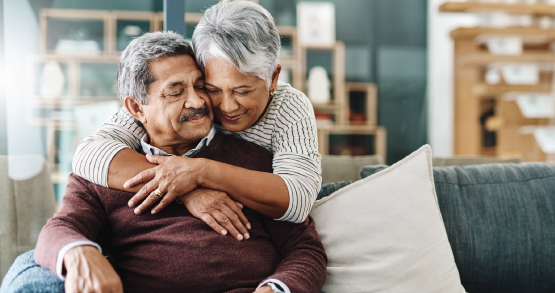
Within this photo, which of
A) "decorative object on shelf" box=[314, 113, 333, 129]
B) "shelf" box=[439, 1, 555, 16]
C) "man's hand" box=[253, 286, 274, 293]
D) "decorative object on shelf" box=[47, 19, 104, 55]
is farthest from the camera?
"decorative object on shelf" box=[314, 113, 333, 129]

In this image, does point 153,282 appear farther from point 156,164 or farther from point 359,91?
point 359,91

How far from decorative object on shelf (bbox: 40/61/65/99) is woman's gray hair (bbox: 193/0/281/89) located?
1.59 meters

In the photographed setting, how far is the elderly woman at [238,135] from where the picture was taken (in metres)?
1.09

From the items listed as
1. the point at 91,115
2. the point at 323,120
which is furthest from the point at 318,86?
the point at 91,115

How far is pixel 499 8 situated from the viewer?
4.46 m

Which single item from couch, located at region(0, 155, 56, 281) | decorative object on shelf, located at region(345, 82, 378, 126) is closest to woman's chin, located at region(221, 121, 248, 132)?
couch, located at region(0, 155, 56, 281)

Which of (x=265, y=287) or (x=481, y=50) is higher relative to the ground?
(x=481, y=50)

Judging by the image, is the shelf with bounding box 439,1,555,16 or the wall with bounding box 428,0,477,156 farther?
the wall with bounding box 428,0,477,156

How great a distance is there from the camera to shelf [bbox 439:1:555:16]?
14.2ft

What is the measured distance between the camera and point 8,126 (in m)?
1.92

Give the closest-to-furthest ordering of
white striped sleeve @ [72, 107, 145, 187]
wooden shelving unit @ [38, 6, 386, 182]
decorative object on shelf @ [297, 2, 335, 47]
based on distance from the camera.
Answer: white striped sleeve @ [72, 107, 145, 187], wooden shelving unit @ [38, 6, 386, 182], decorative object on shelf @ [297, 2, 335, 47]

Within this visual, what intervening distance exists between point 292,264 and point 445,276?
1.52 ft

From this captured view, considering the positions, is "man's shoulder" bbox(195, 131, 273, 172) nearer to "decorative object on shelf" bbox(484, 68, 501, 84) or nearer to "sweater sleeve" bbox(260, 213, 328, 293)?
"sweater sleeve" bbox(260, 213, 328, 293)

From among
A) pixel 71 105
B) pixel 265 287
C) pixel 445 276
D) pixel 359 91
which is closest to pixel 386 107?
pixel 359 91
